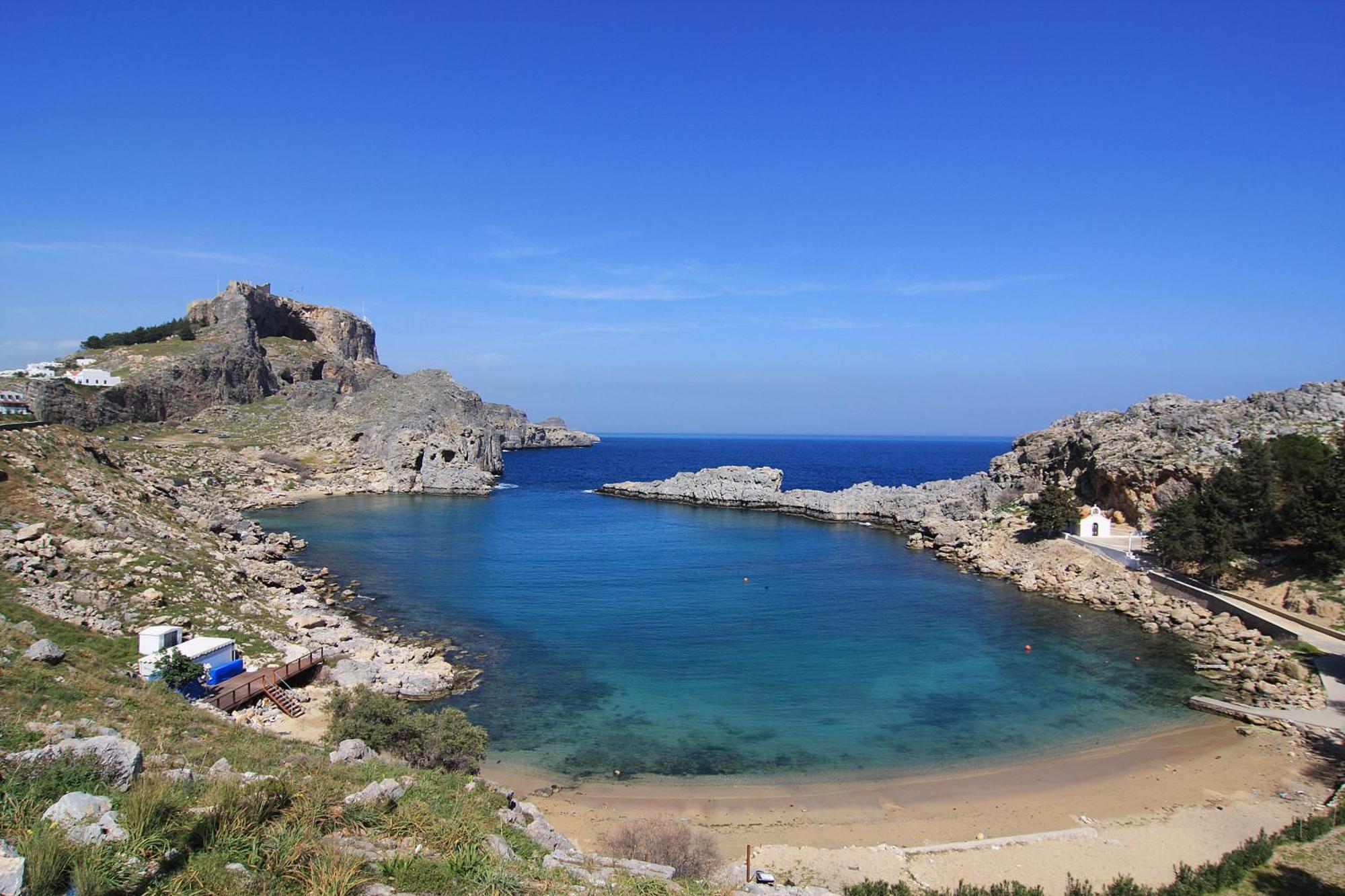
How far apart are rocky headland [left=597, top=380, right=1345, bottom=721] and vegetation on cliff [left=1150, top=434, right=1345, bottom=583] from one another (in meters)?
2.89

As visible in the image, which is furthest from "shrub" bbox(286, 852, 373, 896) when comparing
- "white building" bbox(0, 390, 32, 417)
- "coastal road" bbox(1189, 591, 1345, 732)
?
"white building" bbox(0, 390, 32, 417)

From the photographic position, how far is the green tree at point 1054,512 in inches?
1891

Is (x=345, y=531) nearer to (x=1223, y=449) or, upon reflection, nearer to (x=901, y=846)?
(x=901, y=846)

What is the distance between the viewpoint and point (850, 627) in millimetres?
34938

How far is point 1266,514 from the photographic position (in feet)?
117

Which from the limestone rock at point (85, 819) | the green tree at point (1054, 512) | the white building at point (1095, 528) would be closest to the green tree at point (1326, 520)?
the white building at point (1095, 528)

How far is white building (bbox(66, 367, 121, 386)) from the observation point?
270 feet

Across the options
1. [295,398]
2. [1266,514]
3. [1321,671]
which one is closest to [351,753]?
[1321,671]

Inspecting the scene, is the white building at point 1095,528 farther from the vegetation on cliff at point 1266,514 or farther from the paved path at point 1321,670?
the paved path at point 1321,670

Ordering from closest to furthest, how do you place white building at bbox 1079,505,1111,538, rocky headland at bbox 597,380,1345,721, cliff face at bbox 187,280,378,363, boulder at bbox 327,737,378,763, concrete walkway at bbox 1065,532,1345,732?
boulder at bbox 327,737,378,763 < concrete walkway at bbox 1065,532,1345,732 < rocky headland at bbox 597,380,1345,721 < white building at bbox 1079,505,1111,538 < cliff face at bbox 187,280,378,363

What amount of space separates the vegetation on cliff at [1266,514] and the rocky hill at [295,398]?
73955 millimetres

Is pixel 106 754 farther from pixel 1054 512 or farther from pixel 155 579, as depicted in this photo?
pixel 1054 512

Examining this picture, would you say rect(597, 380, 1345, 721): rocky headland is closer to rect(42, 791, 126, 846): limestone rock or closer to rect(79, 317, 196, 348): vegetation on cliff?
rect(42, 791, 126, 846): limestone rock

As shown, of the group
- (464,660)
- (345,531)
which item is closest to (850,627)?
(464,660)
